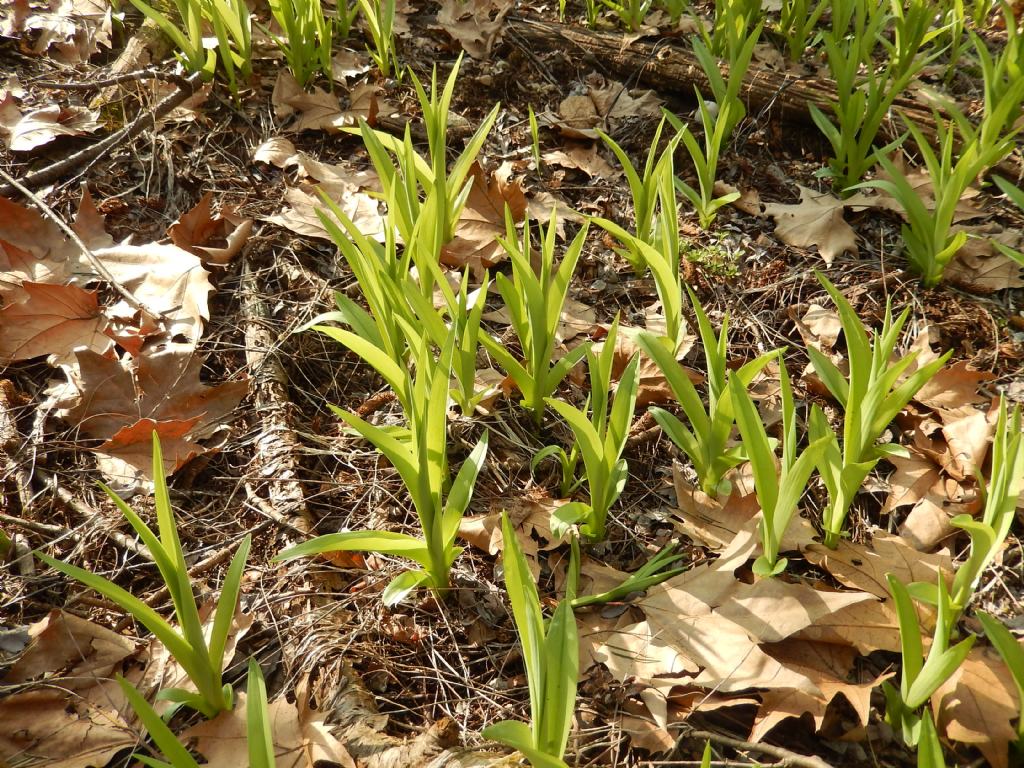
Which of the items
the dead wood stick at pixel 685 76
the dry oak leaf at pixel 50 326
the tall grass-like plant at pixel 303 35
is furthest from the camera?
the dead wood stick at pixel 685 76

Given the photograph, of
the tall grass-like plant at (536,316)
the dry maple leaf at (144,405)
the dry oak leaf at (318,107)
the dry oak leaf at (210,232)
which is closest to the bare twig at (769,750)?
the tall grass-like plant at (536,316)

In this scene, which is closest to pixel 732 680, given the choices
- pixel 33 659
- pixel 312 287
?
pixel 33 659

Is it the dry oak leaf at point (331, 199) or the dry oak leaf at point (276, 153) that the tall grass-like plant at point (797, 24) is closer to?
the dry oak leaf at point (331, 199)

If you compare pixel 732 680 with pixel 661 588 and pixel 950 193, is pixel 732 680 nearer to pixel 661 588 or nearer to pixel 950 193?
pixel 661 588

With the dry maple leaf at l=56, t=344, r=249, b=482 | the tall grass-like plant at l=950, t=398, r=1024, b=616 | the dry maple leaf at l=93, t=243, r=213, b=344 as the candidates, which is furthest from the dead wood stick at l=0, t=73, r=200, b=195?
the tall grass-like plant at l=950, t=398, r=1024, b=616

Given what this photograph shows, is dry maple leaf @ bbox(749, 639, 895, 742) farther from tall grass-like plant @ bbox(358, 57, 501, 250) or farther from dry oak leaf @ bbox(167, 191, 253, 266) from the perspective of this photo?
dry oak leaf @ bbox(167, 191, 253, 266)
